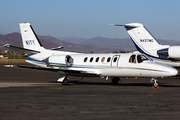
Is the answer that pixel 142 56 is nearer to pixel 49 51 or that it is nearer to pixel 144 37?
pixel 49 51

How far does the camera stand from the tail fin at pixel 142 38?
2941cm

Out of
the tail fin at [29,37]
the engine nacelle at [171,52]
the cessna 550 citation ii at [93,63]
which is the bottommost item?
the cessna 550 citation ii at [93,63]

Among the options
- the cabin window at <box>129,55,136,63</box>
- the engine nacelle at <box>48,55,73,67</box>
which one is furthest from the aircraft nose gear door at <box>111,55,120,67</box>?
the engine nacelle at <box>48,55,73,67</box>

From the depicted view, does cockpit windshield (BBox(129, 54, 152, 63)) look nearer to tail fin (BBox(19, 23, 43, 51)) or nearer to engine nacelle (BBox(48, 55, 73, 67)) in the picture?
engine nacelle (BBox(48, 55, 73, 67))

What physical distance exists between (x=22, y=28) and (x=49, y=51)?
9.78ft

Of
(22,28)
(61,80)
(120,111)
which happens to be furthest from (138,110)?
(22,28)

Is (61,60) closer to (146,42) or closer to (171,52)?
(171,52)

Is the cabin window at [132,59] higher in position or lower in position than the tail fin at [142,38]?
lower

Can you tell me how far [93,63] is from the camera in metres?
20.3

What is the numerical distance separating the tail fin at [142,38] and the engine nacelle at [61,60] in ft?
33.8

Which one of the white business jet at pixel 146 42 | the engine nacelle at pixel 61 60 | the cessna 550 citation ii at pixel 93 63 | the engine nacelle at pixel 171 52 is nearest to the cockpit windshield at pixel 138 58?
the cessna 550 citation ii at pixel 93 63

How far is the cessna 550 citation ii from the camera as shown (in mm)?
17641

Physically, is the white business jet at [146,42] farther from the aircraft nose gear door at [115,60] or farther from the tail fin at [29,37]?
the tail fin at [29,37]

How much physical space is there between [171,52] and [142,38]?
12.7 ft
